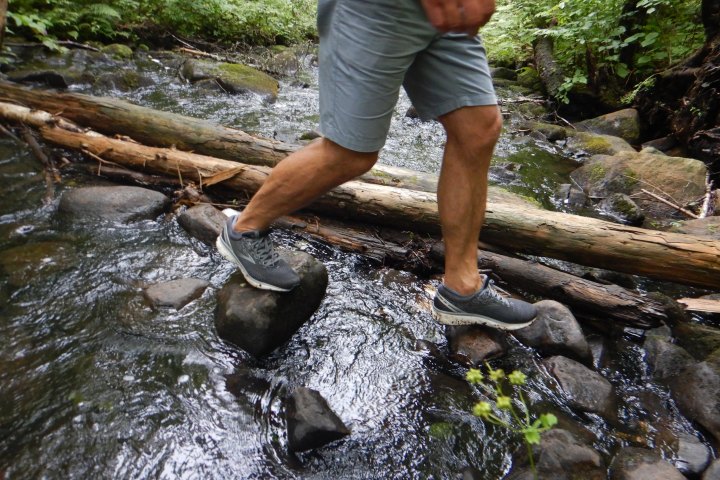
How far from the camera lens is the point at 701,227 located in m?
4.46

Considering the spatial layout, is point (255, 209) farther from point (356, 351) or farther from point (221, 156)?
point (221, 156)

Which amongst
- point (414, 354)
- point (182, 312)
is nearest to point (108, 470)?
point (182, 312)

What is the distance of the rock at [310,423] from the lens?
1.98 meters

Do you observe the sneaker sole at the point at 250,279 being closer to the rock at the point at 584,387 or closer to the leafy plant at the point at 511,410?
the leafy plant at the point at 511,410

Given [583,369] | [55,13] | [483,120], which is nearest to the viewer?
[483,120]

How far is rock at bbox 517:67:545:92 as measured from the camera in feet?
36.0

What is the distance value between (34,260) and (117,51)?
24.5ft

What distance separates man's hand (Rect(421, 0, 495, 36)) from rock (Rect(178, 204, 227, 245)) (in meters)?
2.44

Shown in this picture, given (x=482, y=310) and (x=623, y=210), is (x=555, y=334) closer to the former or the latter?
(x=482, y=310)

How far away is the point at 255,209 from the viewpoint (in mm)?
2473

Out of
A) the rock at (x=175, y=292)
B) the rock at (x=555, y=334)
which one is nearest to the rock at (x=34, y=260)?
the rock at (x=175, y=292)

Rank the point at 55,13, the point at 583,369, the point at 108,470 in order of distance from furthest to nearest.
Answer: the point at 55,13
the point at 583,369
the point at 108,470

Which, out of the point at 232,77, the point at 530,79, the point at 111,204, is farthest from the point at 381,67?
the point at 530,79

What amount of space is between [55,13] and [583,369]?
10578mm
